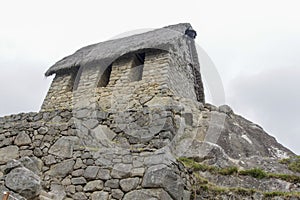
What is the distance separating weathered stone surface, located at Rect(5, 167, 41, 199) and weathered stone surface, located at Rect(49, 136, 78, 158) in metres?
1.03

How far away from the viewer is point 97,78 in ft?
43.7

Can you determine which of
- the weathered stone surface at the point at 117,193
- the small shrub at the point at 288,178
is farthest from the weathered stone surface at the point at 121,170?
the small shrub at the point at 288,178

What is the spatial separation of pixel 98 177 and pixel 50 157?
1135 mm

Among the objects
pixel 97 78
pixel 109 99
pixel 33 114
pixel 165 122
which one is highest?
pixel 97 78

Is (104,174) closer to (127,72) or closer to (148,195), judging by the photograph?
(148,195)

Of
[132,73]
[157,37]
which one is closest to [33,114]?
[132,73]

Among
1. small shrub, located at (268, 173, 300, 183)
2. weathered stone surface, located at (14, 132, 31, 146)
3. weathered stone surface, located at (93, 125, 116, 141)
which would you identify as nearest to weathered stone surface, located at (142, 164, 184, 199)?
weathered stone surface, located at (93, 125, 116, 141)

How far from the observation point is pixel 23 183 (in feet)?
16.4

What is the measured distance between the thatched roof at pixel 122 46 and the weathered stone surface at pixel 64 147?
712cm

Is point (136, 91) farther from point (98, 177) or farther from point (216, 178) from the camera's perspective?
point (98, 177)

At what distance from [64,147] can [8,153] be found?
4.00 ft

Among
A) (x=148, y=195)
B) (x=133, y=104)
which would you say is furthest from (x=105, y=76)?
(x=148, y=195)

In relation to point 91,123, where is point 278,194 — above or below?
below

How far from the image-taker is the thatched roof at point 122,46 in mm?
13070
